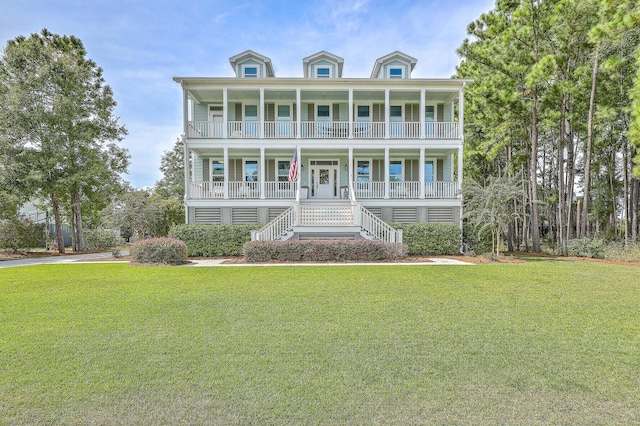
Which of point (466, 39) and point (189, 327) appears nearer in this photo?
point (189, 327)

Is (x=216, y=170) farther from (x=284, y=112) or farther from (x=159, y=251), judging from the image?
(x=159, y=251)

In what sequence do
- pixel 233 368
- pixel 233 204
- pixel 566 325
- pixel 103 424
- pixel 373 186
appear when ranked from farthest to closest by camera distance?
pixel 373 186
pixel 233 204
pixel 566 325
pixel 233 368
pixel 103 424

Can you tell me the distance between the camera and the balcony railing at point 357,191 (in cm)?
1568

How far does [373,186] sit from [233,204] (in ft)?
24.3

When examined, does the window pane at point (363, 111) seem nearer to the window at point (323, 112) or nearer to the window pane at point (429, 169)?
the window at point (323, 112)

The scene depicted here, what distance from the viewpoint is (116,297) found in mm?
6285

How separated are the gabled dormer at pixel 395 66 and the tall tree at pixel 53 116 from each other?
16.4 meters

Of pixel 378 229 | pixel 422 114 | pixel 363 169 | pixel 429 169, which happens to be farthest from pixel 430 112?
pixel 378 229

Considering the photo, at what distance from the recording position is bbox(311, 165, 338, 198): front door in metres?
17.8

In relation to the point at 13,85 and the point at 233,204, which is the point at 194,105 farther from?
the point at 13,85

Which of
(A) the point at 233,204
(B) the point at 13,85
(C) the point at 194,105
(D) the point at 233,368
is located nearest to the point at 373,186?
(A) the point at 233,204

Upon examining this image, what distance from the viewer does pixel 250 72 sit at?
18.2m

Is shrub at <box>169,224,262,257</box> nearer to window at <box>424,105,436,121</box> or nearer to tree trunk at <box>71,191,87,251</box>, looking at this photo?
tree trunk at <box>71,191,87,251</box>

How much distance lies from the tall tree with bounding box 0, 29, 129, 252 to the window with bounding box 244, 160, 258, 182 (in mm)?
8209
